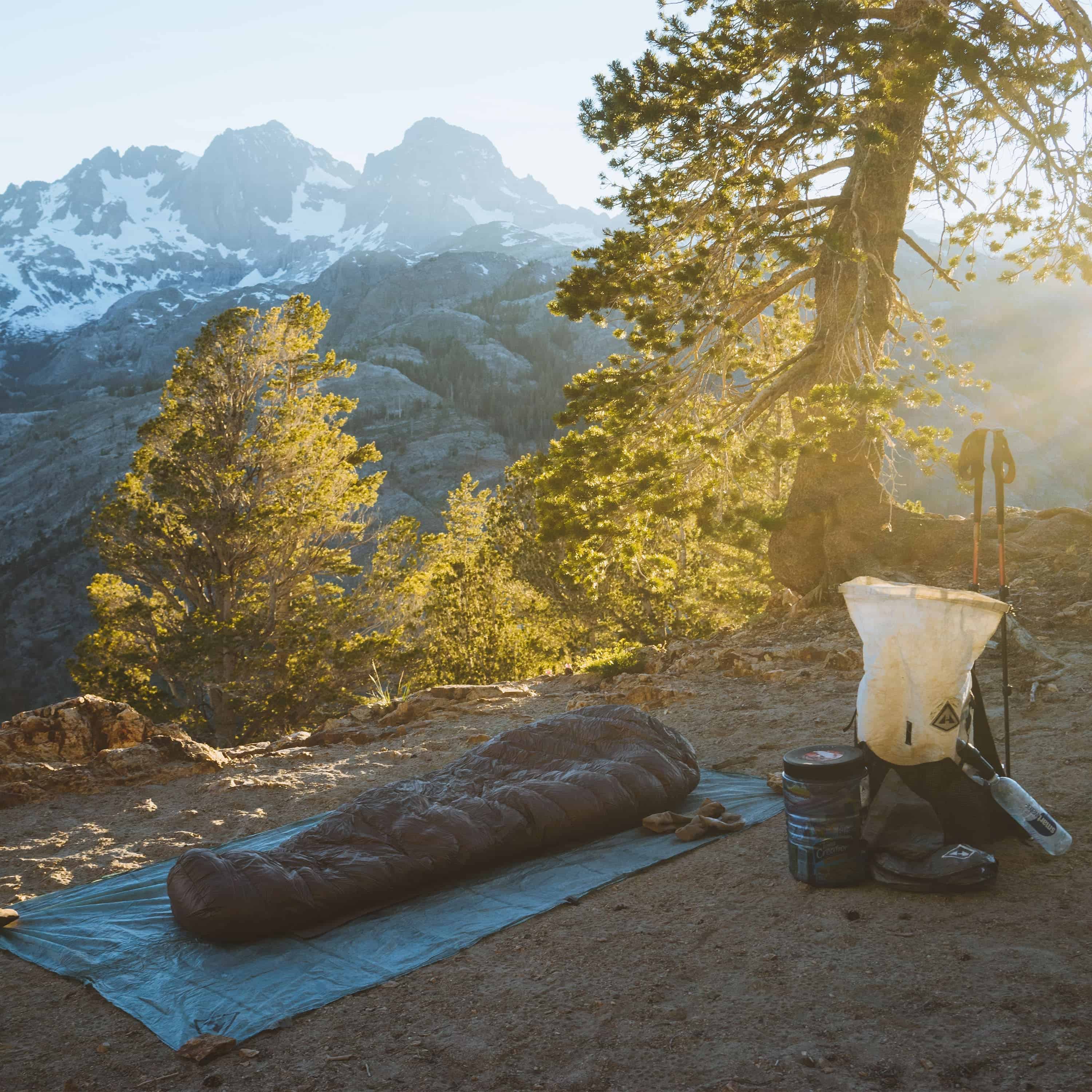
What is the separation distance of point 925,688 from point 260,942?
260cm

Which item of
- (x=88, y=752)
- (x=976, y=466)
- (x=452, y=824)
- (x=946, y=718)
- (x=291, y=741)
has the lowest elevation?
(x=291, y=741)

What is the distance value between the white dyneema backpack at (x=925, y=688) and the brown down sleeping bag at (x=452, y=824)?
129 cm

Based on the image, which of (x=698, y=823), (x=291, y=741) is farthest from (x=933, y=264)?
(x=291, y=741)

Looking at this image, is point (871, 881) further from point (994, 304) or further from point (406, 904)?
point (994, 304)

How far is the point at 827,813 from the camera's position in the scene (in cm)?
304

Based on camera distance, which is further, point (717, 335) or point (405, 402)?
point (405, 402)

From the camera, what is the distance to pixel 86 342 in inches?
5827

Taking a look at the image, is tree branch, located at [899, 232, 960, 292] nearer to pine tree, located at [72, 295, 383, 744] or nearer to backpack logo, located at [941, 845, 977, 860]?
backpack logo, located at [941, 845, 977, 860]

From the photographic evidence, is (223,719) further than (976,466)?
Yes

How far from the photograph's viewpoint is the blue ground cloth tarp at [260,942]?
8.91 ft

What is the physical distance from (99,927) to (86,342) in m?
168

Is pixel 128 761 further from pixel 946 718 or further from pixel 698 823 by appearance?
pixel 946 718

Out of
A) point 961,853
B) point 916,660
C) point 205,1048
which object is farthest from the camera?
point 916,660

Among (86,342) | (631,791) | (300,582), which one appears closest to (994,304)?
(300,582)
